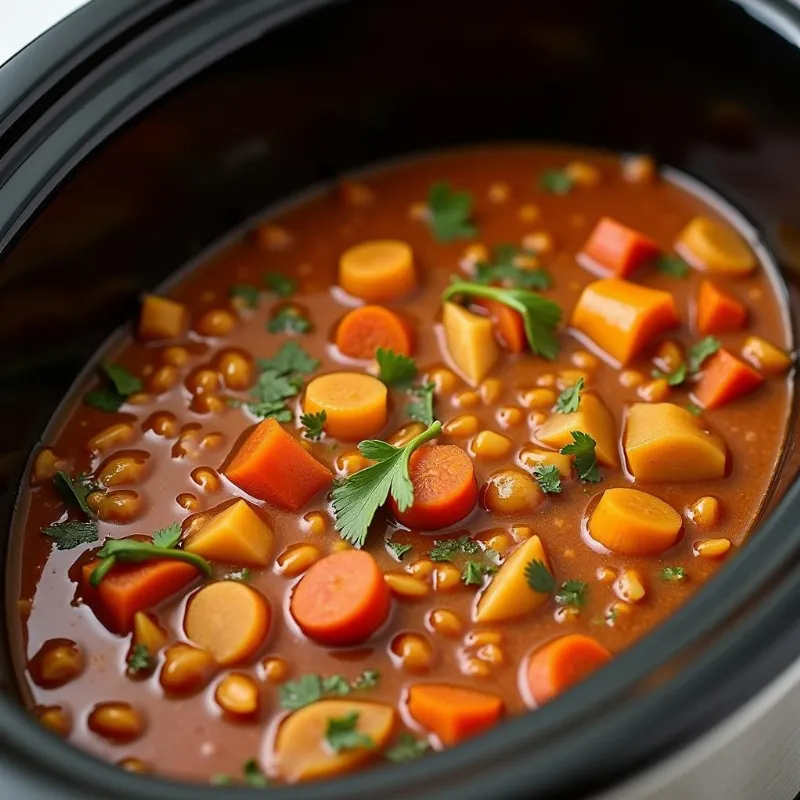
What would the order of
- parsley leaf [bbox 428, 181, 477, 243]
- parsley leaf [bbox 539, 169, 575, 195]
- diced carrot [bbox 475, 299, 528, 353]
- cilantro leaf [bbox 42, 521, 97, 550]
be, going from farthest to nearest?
parsley leaf [bbox 539, 169, 575, 195] < parsley leaf [bbox 428, 181, 477, 243] < diced carrot [bbox 475, 299, 528, 353] < cilantro leaf [bbox 42, 521, 97, 550]

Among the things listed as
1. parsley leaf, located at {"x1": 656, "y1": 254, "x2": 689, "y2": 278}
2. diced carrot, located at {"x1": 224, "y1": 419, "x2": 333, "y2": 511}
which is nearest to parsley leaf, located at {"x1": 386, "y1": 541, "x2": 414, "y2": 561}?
diced carrot, located at {"x1": 224, "y1": 419, "x2": 333, "y2": 511}

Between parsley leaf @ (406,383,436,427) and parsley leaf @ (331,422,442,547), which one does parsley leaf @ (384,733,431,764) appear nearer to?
parsley leaf @ (331,422,442,547)

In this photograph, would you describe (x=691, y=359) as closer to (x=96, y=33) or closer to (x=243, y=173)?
(x=243, y=173)

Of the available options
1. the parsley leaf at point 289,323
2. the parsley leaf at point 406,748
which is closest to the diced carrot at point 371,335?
the parsley leaf at point 289,323

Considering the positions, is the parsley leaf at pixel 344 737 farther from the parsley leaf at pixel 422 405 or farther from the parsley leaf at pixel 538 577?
the parsley leaf at pixel 422 405

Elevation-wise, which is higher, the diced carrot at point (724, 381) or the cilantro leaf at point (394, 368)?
the diced carrot at point (724, 381)

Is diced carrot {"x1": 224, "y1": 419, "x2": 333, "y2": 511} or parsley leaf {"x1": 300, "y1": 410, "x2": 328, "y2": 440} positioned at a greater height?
Answer: parsley leaf {"x1": 300, "y1": 410, "x2": 328, "y2": 440}
